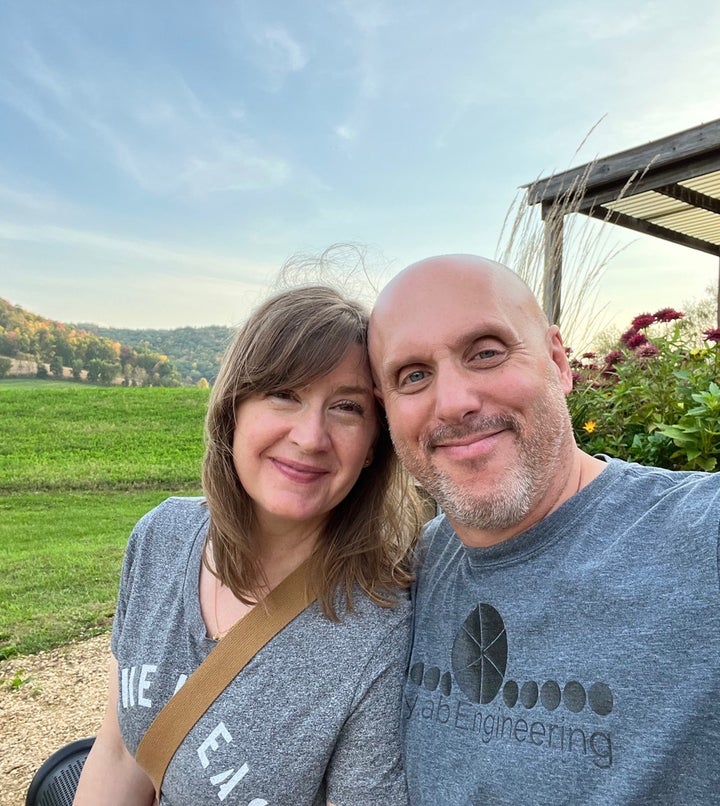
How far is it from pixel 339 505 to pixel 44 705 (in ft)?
9.98

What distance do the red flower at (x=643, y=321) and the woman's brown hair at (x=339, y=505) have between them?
148cm

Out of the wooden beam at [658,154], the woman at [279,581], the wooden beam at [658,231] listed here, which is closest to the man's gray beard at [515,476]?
the woman at [279,581]

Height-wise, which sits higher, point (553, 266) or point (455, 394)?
point (553, 266)

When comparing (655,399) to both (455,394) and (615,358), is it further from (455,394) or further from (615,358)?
(455,394)

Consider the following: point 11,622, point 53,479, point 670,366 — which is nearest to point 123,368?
point 53,479

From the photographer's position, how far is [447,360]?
1357 mm

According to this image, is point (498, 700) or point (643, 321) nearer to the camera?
point (498, 700)

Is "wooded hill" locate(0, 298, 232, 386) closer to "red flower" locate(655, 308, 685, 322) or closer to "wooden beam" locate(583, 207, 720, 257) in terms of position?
"wooden beam" locate(583, 207, 720, 257)

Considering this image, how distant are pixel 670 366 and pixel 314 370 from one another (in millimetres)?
1651

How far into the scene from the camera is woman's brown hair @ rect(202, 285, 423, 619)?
4.62ft

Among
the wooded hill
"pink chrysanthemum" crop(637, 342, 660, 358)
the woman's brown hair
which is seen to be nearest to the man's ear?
the woman's brown hair

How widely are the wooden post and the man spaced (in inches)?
60.8

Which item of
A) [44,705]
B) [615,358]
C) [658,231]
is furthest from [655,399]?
[658,231]

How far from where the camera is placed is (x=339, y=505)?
1.60m
